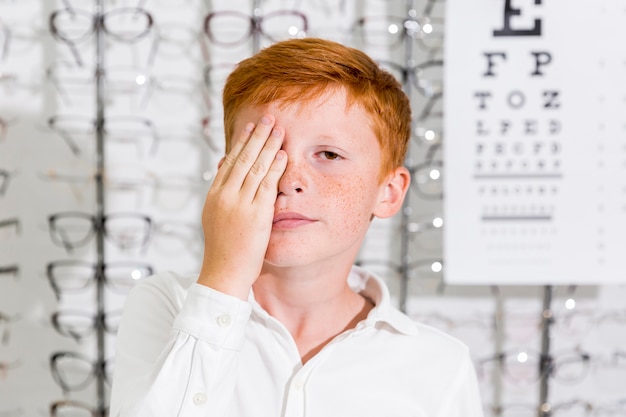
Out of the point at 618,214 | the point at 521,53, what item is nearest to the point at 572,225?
the point at 618,214

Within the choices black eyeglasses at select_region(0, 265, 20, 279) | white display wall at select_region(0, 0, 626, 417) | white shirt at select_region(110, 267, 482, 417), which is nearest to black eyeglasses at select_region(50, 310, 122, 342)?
white display wall at select_region(0, 0, 626, 417)

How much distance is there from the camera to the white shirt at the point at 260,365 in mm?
591

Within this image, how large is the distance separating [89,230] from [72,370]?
0.96 feet

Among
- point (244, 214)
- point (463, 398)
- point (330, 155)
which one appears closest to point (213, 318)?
point (244, 214)

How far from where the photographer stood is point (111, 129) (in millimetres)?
1187

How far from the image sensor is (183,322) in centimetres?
Result: 60

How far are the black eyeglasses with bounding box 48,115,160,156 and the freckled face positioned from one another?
546mm

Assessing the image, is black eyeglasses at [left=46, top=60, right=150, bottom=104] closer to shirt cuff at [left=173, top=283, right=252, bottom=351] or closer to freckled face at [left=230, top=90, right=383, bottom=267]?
freckled face at [left=230, top=90, right=383, bottom=267]

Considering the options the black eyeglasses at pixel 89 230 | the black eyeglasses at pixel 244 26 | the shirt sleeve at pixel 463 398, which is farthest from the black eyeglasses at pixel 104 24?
the shirt sleeve at pixel 463 398

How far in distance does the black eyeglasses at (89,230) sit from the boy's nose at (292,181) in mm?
625

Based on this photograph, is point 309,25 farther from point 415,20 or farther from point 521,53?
point 521,53

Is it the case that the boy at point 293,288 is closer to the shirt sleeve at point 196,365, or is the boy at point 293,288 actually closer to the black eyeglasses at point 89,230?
the shirt sleeve at point 196,365

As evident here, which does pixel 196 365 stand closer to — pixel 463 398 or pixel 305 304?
pixel 305 304

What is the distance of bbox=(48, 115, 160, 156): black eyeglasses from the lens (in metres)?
1.18
